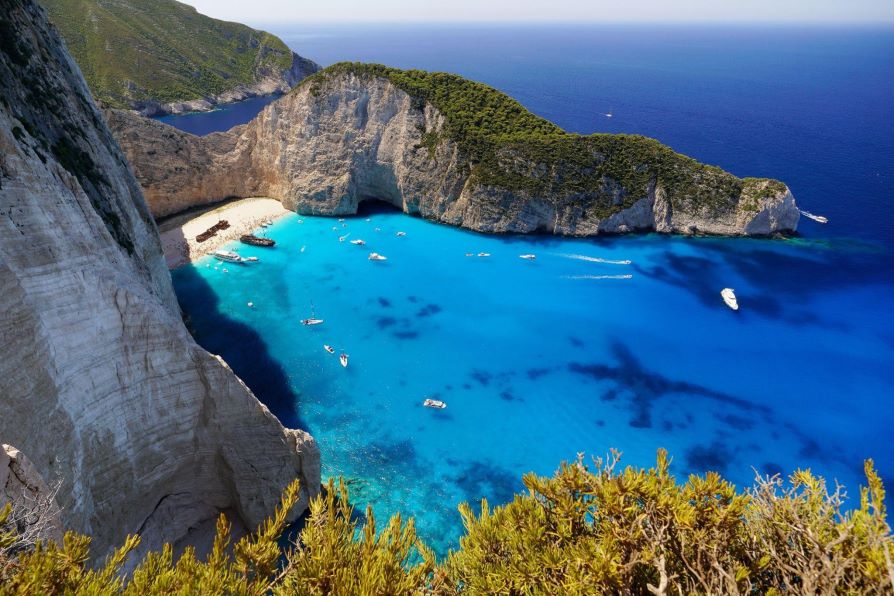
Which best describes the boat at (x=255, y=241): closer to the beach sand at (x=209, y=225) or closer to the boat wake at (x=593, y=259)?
the beach sand at (x=209, y=225)

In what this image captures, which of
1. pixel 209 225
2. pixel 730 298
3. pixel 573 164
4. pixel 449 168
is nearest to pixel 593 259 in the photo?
pixel 573 164

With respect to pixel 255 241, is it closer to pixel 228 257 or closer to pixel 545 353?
pixel 228 257

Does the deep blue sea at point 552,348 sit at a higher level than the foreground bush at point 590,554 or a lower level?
lower

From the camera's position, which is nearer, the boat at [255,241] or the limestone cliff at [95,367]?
the limestone cliff at [95,367]

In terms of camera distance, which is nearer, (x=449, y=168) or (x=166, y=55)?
(x=449, y=168)

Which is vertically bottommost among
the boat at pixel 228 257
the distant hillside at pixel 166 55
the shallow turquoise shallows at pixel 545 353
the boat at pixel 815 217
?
the shallow turquoise shallows at pixel 545 353

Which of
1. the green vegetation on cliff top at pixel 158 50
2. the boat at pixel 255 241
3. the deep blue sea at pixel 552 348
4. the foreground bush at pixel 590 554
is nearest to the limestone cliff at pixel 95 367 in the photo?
the foreground bush at pixel 590 554

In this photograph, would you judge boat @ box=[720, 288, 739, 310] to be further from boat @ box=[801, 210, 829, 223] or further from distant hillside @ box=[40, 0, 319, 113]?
distant hillside @ box=[40, 0, 319, 113]
